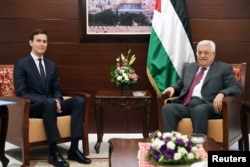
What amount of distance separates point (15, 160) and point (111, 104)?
1.18m

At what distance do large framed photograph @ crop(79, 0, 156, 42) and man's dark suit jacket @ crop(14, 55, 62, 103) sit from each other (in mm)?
935

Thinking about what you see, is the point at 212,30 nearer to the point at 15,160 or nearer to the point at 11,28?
the point at 11,28

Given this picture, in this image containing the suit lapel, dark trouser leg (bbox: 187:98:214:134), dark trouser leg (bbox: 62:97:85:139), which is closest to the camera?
dark trouser leg (bbox: 187:98:214:134)

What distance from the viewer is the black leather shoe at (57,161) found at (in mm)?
3967

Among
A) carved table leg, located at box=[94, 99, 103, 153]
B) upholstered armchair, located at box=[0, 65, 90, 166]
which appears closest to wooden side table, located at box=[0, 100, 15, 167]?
upholstered armchair, located at box=[0, 65, 90, 166]

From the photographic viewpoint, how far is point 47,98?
4.36 m

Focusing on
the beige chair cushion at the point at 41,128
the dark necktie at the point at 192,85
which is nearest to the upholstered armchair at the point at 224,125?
the dark necktie at the point at 192,85

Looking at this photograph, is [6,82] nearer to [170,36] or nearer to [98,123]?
[98,123]

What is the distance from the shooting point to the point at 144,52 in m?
5.32

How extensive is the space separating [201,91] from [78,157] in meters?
1.47

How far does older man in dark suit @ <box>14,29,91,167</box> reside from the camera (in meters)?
4.07

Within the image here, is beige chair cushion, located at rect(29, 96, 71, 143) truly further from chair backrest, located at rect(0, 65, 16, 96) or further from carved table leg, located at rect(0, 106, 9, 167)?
chair backrest, located at rect(0, 65, 16, 96)

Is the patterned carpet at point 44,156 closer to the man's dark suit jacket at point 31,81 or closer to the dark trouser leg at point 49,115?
the dark trouser leg at point 49,115

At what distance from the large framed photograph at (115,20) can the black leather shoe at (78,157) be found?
65.7 inches
